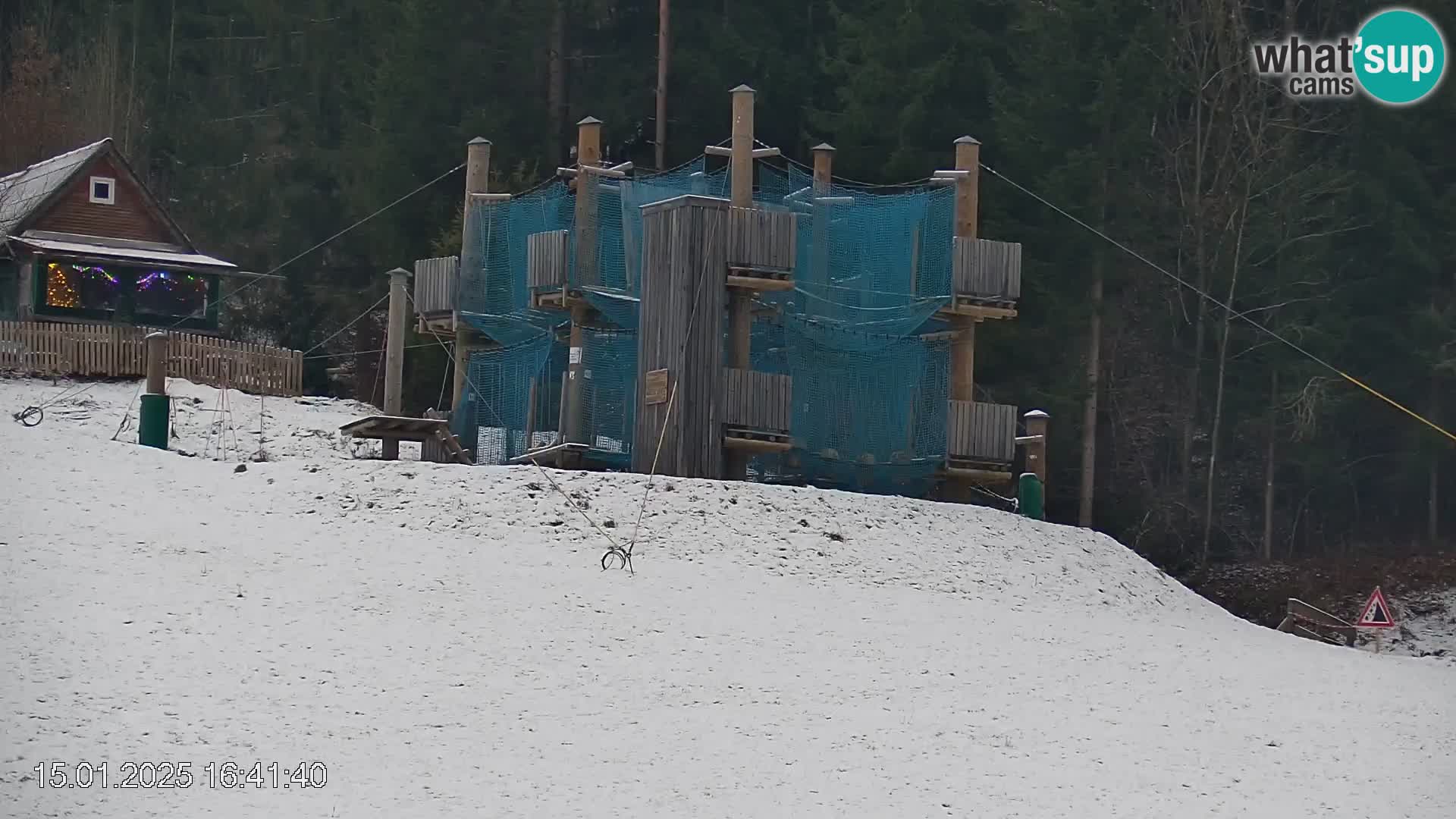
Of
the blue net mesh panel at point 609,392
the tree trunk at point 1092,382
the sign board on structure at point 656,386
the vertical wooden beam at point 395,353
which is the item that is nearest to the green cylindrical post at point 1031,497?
the sign board on structure at point 656,386

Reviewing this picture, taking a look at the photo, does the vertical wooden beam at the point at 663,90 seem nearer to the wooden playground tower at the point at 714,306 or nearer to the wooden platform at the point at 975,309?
the wooden playground tower at the point at 714,306

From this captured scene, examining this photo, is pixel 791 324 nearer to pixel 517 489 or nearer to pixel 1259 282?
pixel 517 489

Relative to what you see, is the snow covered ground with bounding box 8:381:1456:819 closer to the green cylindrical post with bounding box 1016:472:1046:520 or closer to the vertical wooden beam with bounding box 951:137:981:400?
the green cylindrical post with bounding box 1016:472:1046:520

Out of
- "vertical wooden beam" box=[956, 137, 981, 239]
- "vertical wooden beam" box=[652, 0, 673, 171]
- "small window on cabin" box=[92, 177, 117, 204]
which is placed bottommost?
"vertical wooden beam" box=[956, 137, 981, 239]

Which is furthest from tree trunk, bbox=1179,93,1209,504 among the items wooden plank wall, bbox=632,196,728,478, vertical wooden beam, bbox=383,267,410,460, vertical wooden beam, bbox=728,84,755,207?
vertical wooden beam, bbox=383,267,410,460

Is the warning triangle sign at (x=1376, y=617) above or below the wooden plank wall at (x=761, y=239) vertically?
below

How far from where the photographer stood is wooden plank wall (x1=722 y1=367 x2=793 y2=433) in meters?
27.2

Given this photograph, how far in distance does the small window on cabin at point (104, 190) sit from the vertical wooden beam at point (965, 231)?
22.4 metres

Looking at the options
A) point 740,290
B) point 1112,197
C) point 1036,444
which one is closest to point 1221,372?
point 1112,197

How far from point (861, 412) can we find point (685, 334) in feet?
12.0

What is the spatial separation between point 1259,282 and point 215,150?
31772 millimetres

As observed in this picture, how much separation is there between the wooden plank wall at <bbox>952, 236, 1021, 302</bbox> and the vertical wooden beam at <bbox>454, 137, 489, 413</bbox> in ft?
25.1

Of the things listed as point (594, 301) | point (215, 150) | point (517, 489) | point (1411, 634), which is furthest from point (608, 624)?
point (215, 150)

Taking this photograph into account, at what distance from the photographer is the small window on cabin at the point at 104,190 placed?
43531 millimetres
